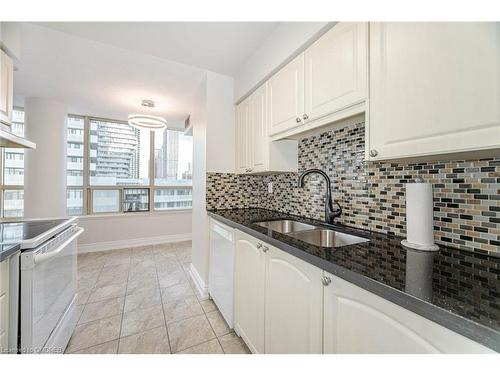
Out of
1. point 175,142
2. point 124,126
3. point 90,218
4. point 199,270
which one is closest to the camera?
point 199,270

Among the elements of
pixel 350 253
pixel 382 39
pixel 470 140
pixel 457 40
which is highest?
pixel 382 39

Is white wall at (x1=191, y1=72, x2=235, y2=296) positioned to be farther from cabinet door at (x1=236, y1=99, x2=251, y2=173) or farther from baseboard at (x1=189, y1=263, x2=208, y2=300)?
cabinet door at (x1=236, y1=99, x2=251, y2=173)

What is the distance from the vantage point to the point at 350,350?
71 centimetres

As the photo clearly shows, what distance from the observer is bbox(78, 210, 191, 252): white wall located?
3661 millimetres

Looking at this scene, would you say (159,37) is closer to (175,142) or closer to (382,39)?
(382,39)

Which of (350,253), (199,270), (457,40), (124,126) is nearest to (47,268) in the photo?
(199,270)

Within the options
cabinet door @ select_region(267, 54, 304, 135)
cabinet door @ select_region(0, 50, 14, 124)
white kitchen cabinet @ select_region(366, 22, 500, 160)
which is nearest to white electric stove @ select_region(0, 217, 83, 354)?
cabinet door @ select_region(0, 50, 14, 124)

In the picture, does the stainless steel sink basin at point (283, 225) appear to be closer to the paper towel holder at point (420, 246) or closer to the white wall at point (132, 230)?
the paper towel holder at point (420, 246)

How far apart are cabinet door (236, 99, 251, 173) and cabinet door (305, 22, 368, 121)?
866 millimetres

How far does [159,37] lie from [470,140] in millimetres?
2213

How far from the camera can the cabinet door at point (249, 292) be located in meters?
1.25

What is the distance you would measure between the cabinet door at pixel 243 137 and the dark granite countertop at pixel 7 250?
1.67 metres

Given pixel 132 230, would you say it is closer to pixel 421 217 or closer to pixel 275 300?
pixel 275 300

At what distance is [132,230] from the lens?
13.1ft
